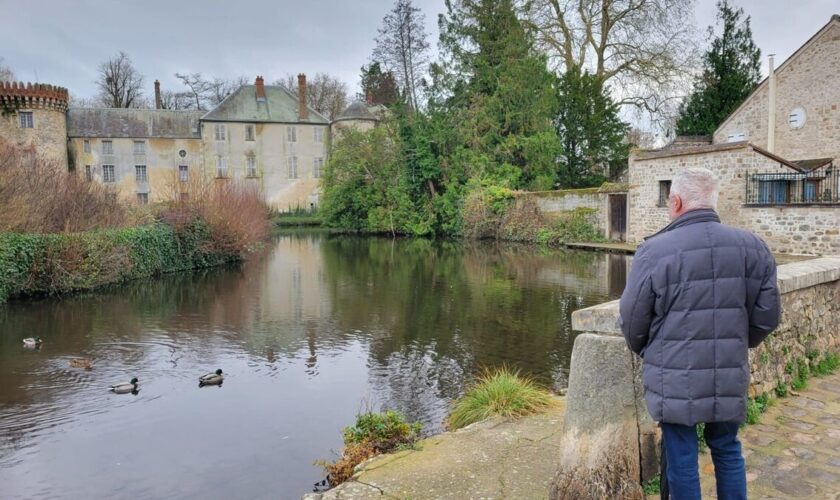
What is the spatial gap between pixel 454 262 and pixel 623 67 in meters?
16.3

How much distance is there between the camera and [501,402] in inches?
220

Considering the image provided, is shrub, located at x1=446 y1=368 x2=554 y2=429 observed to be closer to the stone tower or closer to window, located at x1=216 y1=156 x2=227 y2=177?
the stone tower

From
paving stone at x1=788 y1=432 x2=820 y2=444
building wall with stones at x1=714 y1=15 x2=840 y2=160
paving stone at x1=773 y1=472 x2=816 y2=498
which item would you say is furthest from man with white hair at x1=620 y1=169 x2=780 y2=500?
building wall with stones at x1=714 y1=15 x2=840 y2=160

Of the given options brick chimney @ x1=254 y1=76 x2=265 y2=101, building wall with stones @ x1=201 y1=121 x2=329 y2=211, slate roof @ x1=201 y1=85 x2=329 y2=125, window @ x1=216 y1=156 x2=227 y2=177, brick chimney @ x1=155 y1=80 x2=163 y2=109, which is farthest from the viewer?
brick chimney @ x1=155 y1=80 x2=163 y2=109

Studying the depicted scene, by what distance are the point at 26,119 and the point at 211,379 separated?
39556mm

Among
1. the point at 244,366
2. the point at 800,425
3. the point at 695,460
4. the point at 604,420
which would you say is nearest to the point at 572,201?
the point at 244,366

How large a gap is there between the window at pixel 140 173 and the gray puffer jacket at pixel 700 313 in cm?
4805

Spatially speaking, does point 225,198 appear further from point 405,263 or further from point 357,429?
point 357,429

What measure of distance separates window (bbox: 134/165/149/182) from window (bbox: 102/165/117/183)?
1442mm

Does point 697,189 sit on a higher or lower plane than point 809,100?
lower

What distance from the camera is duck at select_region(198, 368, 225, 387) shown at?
327 inches

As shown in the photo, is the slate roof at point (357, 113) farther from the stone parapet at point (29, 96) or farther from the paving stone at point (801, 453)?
the paving stone at point (801, 453)

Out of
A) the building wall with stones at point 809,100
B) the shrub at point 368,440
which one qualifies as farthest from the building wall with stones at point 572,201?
the shrub at point 368,440

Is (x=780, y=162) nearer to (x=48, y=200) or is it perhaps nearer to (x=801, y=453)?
(x=801, y=453)
